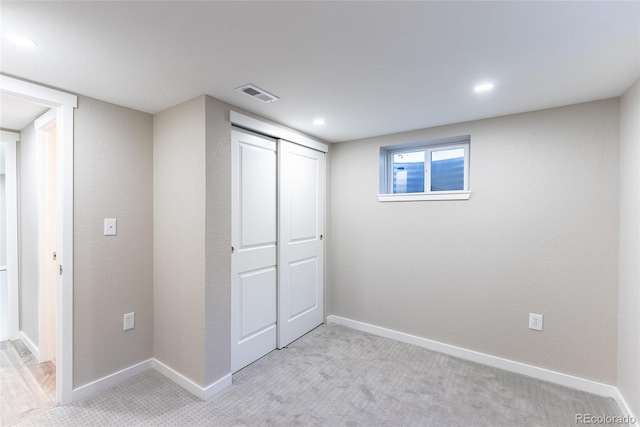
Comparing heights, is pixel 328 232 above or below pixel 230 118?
below

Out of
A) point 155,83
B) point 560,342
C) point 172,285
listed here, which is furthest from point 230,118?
point 560,342

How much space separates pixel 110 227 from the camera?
225 centimetres

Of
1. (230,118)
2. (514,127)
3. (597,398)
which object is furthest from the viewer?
(514,127)

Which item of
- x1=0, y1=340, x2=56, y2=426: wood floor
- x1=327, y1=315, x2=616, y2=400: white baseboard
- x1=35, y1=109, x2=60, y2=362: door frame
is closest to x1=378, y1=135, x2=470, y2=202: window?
x1=327, y1=315, x2=616, y2=400: white baseboard

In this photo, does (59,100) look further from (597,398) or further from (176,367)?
(597,398)

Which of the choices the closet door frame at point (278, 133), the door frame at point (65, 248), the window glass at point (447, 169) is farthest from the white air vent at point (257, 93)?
the window glass at point (447, 169)

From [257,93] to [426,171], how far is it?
1876mm

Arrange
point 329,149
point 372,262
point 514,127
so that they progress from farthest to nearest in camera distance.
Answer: point 329,149 → point 372,262 → point 514,127

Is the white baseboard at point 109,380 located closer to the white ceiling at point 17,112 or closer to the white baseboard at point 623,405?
the white ceiling at point 17,112

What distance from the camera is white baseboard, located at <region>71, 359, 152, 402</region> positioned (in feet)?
6.85

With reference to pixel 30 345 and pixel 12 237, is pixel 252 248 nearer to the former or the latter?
pixel 30 345

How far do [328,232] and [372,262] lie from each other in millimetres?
641

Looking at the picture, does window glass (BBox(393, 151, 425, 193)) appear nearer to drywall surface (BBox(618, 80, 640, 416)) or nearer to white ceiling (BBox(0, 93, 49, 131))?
drywall surface (BBox(618, 80, 640, 416))

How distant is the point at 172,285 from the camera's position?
2344 millimetres
